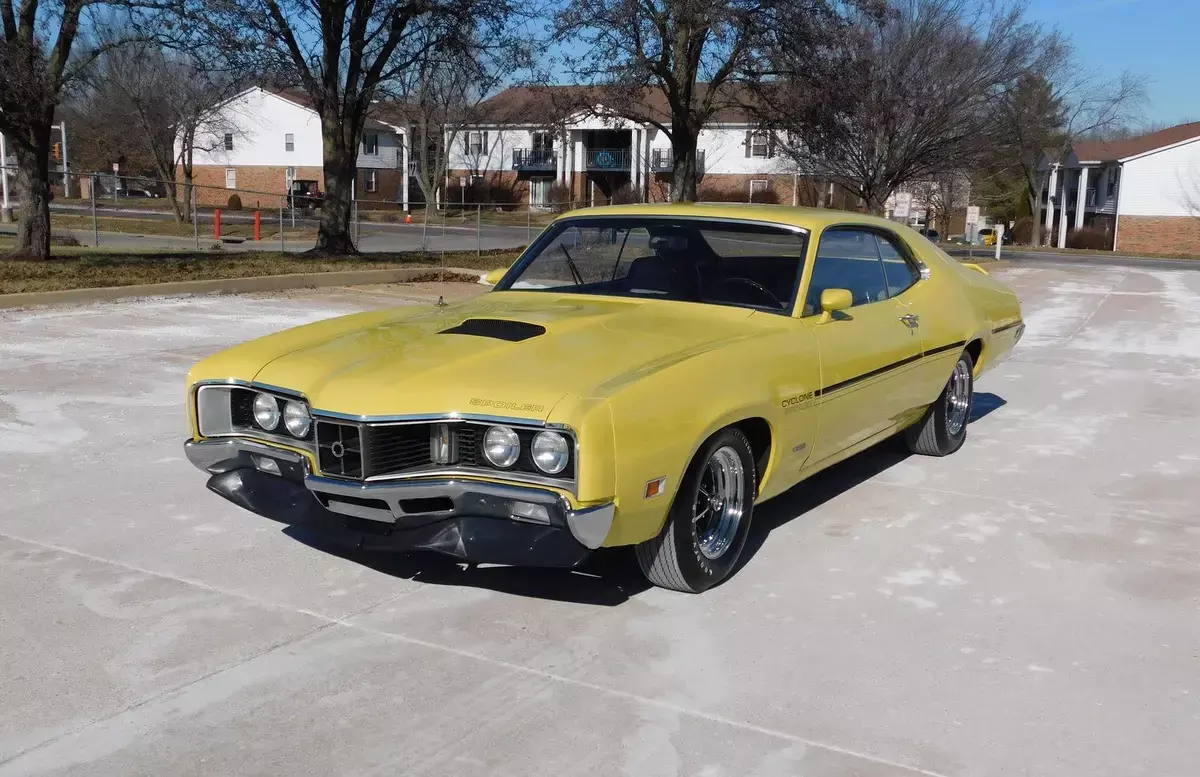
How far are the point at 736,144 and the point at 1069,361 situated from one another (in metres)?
54.0

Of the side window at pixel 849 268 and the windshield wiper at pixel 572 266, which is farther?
the windshield wiper at pixel 572 266

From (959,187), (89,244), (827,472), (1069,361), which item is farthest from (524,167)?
(827,472)

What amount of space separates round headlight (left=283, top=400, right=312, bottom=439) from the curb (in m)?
10.1

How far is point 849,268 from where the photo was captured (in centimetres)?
579

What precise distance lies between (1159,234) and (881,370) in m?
58.2

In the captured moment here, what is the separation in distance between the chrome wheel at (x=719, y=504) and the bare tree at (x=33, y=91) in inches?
604

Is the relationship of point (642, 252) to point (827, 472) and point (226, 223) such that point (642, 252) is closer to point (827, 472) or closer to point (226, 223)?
point (827, 472)

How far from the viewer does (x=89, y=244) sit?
84.8 ft

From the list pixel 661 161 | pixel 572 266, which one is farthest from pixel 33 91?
pixel 661 161

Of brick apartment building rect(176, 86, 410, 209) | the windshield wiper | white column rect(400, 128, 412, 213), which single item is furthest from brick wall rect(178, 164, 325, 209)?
the windshield wiper

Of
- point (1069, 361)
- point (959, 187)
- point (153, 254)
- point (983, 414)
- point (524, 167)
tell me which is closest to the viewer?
point (983, 414)

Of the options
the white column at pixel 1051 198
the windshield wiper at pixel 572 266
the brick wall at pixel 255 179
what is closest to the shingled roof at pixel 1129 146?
the white column at pixel 1051 198

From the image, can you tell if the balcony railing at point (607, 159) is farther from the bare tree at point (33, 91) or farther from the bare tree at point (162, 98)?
the bare tree at point (33, 91)

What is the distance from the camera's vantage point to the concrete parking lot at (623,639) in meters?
3.30
